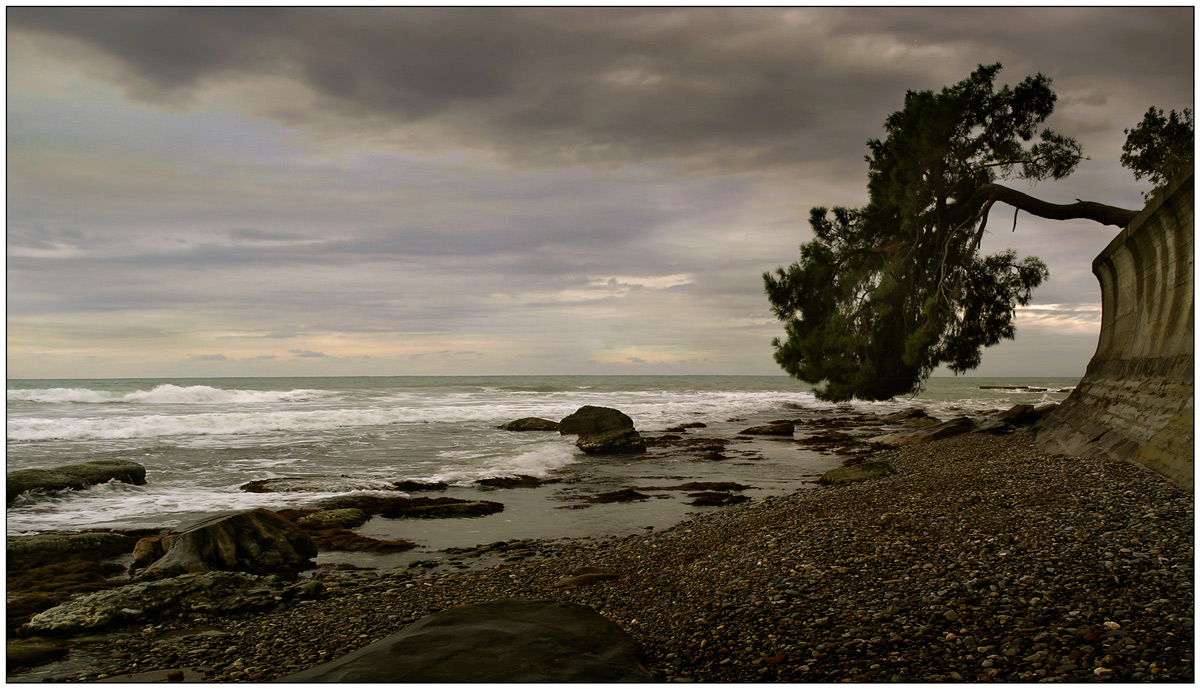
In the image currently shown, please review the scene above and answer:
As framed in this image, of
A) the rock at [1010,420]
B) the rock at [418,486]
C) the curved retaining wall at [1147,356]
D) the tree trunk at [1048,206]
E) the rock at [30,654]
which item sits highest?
the tree trunk at [1048,206]

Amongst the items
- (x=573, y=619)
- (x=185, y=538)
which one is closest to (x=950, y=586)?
(x=573, y=619)

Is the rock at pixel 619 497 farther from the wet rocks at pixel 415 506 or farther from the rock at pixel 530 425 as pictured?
the rock at pixel 530 425

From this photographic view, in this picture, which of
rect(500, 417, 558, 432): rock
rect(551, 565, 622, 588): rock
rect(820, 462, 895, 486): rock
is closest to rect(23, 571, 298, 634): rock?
rect(551, 565, 622, 588): rock

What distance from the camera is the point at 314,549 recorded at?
8.82 metres

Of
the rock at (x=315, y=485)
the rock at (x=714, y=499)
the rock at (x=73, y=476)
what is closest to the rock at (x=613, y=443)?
the rock at (x=714, y=499)

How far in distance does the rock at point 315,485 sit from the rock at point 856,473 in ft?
30.4

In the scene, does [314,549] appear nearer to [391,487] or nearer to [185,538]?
[185,538]

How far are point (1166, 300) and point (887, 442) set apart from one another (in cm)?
1106

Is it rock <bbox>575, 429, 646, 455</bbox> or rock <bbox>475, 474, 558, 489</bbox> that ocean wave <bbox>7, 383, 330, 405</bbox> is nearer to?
rock <bbox>575, 429, 646, 455</bbox>

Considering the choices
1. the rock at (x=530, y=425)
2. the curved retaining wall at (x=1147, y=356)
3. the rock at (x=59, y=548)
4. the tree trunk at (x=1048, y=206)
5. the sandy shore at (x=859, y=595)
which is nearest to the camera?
the sandy shore at (x=859, y=595)

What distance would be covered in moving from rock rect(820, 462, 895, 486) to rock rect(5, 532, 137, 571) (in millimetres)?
12145

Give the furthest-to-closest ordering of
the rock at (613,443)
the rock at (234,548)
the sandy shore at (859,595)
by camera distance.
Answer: the rock at (613,443), the rock at (234,548), the sandy shore at (859,595)

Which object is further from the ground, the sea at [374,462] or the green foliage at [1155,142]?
the green foliage at [1155,142]

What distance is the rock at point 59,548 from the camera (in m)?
A: 8.22
